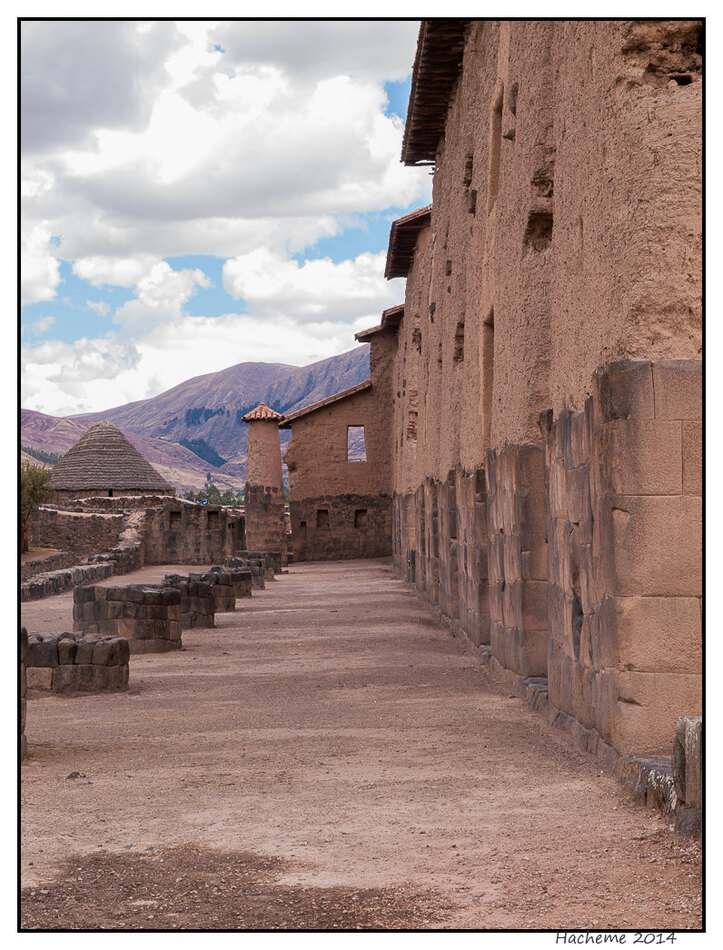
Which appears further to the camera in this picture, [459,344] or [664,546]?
[459,344]

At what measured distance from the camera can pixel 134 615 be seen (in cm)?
1300

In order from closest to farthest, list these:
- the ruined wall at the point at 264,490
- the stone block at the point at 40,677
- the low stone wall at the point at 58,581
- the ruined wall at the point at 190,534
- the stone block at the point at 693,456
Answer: the stone block at the point at 693,456
the stone block at the point at 40,677
the low stone wall at the point at 58,581
the ruined wall at the point at 264,490
the ruined wall at the point at 190,534

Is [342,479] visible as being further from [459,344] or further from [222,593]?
[459,344]

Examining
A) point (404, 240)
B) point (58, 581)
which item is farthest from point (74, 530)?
point (404, 240)

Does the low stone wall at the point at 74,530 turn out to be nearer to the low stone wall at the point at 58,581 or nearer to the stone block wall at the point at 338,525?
the stone block wall at the point at 338,525

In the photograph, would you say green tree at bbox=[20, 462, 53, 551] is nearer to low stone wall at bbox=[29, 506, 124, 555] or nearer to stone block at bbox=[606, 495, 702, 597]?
low stone wall at bbox=[29, 506, 124, 555]

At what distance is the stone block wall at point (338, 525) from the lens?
38344mm

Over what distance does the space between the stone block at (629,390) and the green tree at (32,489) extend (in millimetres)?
34904

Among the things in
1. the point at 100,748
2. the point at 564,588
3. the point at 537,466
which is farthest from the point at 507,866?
the point at 537,466

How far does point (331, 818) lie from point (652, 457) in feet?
8.40

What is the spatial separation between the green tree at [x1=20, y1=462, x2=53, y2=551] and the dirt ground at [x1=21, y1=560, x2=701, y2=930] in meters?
31.5

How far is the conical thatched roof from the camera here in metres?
49.2

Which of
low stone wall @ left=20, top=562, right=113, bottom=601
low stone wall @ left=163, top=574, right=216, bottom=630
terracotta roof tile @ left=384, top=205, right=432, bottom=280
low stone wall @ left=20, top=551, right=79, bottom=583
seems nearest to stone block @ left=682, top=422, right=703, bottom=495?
low stone wall @ left=163, top=574, right=216, bottom=630

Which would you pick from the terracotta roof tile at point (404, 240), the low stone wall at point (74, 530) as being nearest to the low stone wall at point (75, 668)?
the terracotta roof tile at point (404, 240)
